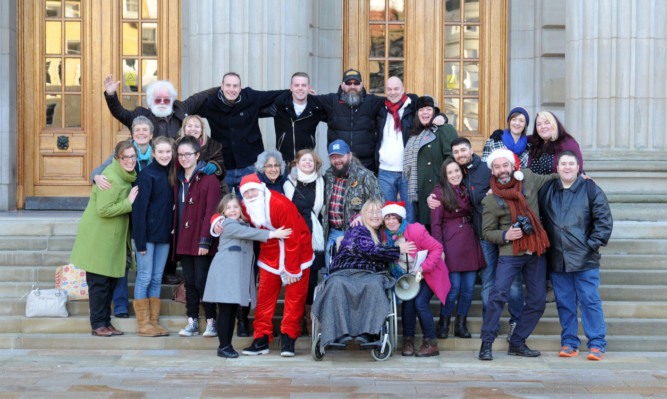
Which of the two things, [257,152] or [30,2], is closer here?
[257,152]

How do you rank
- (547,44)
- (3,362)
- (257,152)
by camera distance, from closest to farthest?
(3,362)
(257,152)
(547,44)

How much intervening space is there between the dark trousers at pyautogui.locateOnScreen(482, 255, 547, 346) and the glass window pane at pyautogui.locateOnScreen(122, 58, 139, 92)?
6.50 meters

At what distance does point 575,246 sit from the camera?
8.78 m

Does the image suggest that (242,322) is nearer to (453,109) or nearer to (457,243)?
(457,243)

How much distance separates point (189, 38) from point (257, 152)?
8.90 ft

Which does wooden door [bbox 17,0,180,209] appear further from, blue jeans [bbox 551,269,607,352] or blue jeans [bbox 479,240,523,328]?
blue jeans [bbox 551,269,607,352]

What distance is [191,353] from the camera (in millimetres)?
9062

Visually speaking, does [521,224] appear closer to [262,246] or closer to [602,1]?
[262,246]

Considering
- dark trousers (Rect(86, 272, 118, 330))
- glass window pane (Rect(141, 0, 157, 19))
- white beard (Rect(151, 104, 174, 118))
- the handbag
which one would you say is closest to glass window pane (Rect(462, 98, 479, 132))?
glass window pane (Rect(141, 0, 157, 19))

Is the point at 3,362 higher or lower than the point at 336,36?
lower

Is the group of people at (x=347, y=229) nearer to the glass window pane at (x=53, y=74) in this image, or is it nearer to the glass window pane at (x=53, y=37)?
the glass window pane at (x=53, y=74)

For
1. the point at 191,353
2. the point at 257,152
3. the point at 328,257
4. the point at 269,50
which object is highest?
the point at 269,50

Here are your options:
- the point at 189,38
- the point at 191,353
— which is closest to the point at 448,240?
the point at 191,353

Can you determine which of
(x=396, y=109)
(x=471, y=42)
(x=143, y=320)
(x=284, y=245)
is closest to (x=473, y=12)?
(x=471, y=42)
